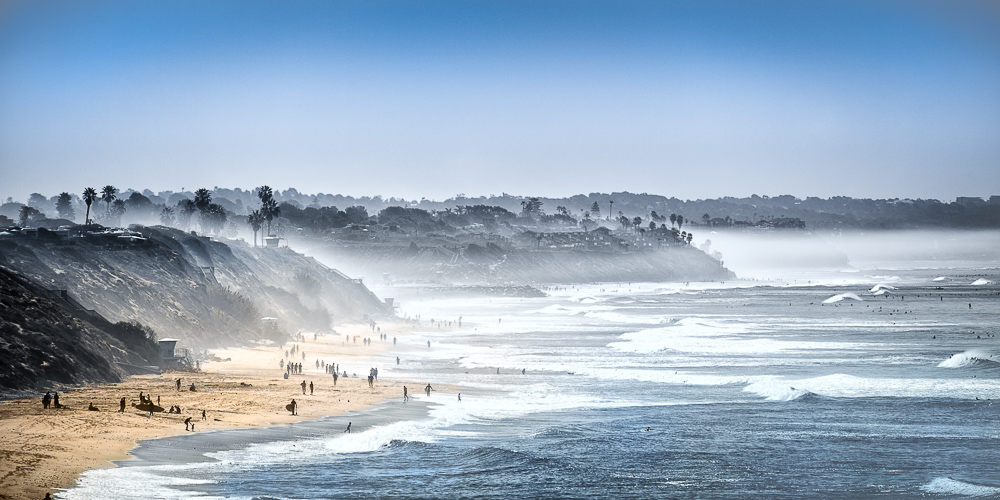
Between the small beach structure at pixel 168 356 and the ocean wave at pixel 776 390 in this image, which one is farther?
the small beach structure at pixel 168 356

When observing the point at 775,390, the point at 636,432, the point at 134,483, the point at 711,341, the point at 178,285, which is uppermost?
the point at 178,285

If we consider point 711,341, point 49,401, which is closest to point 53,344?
point 49,401

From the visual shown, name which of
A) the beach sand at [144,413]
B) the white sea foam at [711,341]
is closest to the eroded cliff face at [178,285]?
the beach sand at [144,413]

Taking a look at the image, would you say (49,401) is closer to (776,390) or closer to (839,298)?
(776,390)

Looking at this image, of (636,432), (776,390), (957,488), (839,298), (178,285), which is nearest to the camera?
Result: (957,488)

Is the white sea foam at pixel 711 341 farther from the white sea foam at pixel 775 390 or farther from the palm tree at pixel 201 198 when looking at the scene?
the palm tree at pixel 201 198

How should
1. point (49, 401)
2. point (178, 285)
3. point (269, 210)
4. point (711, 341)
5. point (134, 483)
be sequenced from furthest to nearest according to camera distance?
point (269, 210)
point (711, 341)
point (178, 285)
point (49, 401)
point (134, 483)
